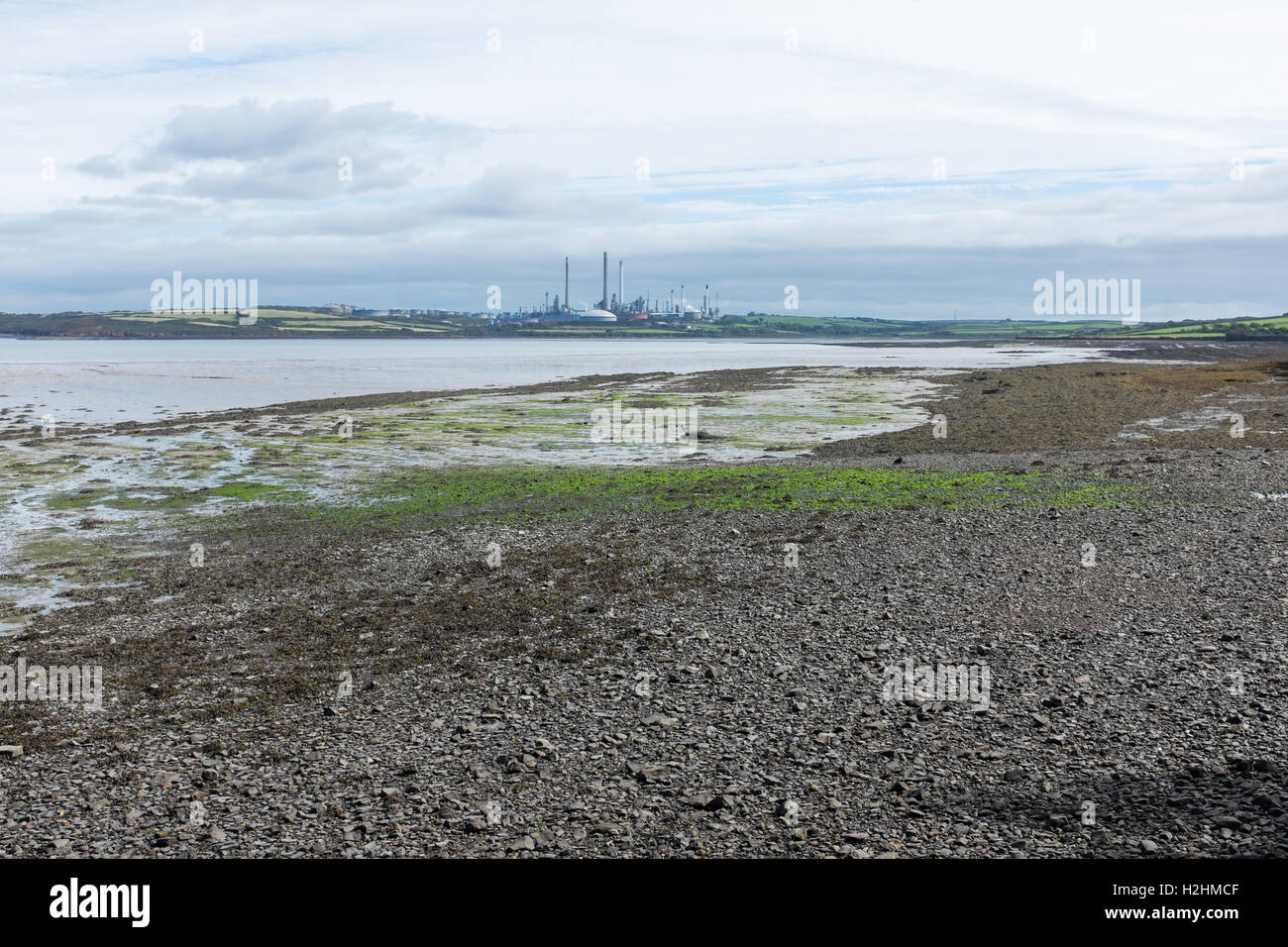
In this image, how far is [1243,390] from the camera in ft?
202

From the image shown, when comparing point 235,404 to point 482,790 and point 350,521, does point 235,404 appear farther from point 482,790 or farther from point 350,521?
point 482,790

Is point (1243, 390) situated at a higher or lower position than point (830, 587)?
higher

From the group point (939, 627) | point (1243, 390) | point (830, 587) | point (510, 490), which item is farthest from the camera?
point (1243, 390)

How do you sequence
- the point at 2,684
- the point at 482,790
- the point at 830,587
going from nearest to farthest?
the point at 482,790, the point at 2,684, the point at 830,587

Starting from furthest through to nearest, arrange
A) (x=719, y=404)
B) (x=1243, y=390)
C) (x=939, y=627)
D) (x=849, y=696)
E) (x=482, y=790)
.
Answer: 1. (x=719, y=404)
2. (x=1243, y=390)
3. (x=939, y=627)
4. (x=849, y=696)
5. (x=482, y=790)

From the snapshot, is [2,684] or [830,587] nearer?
[2,684]

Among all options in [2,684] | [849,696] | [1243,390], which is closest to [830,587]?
[849,696]

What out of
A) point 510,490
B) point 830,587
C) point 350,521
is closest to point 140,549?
point 350,521

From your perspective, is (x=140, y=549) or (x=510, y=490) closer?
(x=140, y=549)
